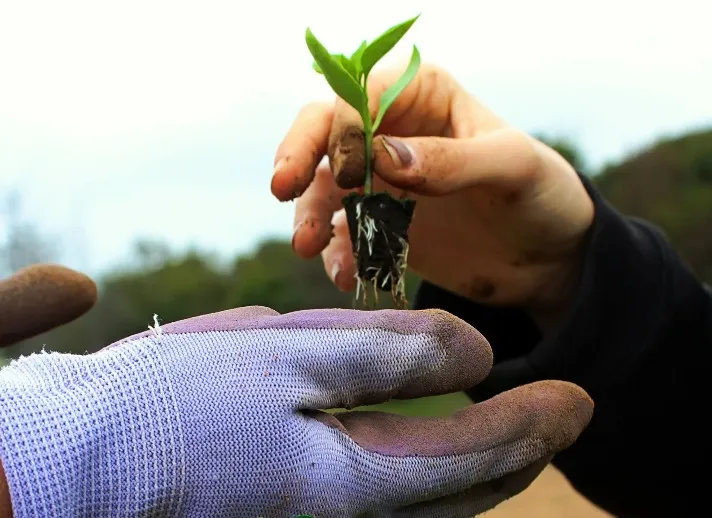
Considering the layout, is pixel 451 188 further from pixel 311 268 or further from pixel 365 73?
pixel 311 268

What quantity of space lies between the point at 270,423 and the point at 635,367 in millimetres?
1051

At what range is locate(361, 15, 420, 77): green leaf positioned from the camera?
1287 millimetres

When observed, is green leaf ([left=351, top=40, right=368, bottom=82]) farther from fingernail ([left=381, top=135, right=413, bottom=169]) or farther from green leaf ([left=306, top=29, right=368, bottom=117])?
fingernail ([left=381, top=135, right=413, bottom=169])

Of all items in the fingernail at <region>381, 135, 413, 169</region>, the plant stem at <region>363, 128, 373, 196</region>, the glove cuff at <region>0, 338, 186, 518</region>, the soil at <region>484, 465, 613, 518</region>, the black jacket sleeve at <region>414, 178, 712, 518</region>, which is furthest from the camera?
the soil at <region>484, 465, 613, 518</region>

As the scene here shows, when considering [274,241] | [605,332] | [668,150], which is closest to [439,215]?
[605,332]

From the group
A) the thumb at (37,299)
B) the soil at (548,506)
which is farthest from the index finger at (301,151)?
the soil at (548,506)

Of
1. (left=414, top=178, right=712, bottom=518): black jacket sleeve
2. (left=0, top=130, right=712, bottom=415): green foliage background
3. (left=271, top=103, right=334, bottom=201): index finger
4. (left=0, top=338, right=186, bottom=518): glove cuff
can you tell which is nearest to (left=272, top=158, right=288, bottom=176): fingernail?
(left=271, top=103, right=334, bottom=201): index finger

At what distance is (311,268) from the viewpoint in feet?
44.3

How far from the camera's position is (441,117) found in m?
1.53

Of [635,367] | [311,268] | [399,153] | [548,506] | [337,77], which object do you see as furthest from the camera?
[311,268]

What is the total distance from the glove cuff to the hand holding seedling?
55 cm

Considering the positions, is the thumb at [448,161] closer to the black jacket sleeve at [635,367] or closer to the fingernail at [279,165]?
the fingernail at [279,165]

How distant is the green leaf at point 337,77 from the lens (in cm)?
122

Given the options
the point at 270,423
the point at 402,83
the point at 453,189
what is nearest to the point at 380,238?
the point at 453,189
